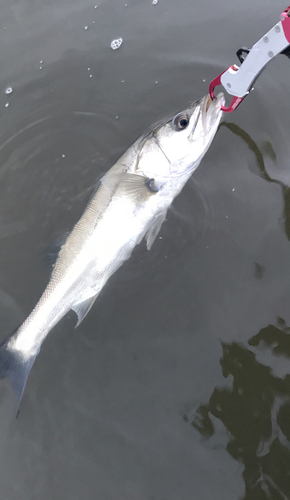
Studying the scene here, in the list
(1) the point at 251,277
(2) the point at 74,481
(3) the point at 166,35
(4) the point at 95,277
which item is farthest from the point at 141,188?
(2) the point at 74,481

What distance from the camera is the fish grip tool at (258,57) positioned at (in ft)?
6.84

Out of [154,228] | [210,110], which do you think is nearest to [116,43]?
[210,110]

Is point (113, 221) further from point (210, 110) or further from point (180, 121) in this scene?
point (210, 110)

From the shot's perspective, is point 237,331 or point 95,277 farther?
point 237,331

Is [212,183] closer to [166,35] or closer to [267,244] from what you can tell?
[267,244]

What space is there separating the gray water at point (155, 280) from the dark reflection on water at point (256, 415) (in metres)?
0.01

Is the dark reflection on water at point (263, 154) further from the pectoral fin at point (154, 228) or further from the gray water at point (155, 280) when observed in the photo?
the pectoral fin at point (154, 228)

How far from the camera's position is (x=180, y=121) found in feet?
8.86

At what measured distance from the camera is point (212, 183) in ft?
11.1

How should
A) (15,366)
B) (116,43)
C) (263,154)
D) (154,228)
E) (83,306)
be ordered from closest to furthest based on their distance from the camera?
(15,366)
(83,306)
(154,228)
(263,154)
(116,43)

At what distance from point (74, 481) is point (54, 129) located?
3.32 meters

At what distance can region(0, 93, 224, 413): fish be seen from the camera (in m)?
2.64

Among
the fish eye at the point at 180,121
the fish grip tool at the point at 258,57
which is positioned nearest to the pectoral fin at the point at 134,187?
the fish eye at the point at 180,121

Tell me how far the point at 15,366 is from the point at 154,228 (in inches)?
61.4
